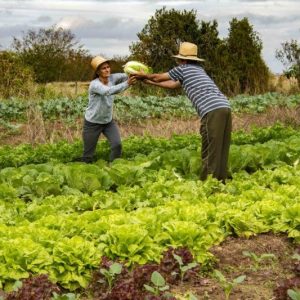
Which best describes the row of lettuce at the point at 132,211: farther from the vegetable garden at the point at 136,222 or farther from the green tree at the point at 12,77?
the green tree at the point at 12,77

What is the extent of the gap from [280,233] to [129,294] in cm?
237

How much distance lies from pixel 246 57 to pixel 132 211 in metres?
20.4

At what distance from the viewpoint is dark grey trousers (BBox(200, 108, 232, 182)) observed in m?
8.68

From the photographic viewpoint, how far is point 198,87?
28.4 feet

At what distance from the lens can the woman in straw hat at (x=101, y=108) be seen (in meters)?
9.62

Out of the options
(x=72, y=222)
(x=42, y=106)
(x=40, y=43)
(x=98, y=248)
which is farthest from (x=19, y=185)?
(x=40, y=43)

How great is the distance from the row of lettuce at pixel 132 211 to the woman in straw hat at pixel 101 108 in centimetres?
52

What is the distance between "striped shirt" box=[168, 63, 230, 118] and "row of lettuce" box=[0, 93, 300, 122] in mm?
7697

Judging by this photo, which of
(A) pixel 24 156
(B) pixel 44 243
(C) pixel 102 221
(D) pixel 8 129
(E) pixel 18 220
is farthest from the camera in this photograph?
(D) pixel 8 129

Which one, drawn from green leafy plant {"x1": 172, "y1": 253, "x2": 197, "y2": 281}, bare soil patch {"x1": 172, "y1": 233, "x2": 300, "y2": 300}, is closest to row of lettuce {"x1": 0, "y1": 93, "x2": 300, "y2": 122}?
bare soil patch {"x1": 172, "y1": 233, "x2": 300, "y2": 300}

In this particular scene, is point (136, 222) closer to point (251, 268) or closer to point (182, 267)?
point (182, 267)

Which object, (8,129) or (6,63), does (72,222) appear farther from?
(6,63)

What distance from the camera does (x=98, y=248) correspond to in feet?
Result: 17.3

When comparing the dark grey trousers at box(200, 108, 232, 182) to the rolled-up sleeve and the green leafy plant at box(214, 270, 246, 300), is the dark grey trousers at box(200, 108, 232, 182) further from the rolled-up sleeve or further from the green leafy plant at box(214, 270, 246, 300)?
the green leafy plant at box(214, 270, 246, 300)
